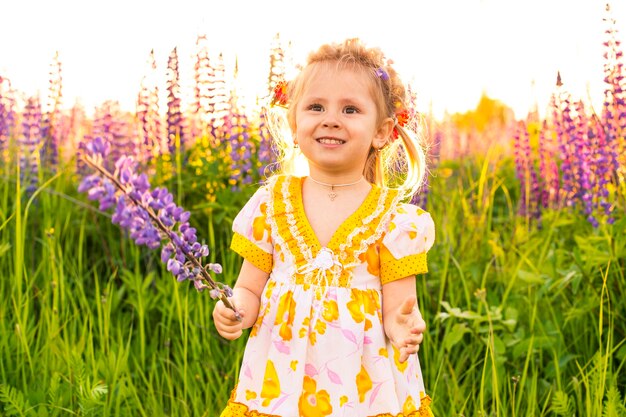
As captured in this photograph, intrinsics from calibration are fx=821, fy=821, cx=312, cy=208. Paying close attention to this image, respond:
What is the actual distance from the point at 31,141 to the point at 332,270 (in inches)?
116

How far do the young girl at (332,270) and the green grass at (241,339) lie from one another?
0.59 m

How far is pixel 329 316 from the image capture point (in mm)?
2361

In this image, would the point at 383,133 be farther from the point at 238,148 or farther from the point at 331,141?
the point at 238,148

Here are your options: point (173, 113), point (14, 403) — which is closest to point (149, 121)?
point (173, 113)

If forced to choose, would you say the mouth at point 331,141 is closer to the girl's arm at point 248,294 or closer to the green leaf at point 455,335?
the girl's arm at point 248,294

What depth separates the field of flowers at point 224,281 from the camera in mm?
3217

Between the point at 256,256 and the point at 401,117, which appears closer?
the point at 256,256

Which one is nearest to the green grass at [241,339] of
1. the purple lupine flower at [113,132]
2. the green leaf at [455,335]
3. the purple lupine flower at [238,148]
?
the green leaf at [455,335]

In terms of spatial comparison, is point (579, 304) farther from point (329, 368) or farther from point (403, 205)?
point (329, 368)

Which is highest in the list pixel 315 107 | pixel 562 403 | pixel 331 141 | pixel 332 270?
pixel 315 107

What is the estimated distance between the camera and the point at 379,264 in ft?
8.08

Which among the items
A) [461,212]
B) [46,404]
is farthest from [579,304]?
[46,404]

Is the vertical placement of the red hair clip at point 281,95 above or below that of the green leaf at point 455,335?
above

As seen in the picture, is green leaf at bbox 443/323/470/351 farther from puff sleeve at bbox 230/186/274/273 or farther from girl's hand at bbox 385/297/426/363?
puff sleeve at bbox 230/186/274/273
